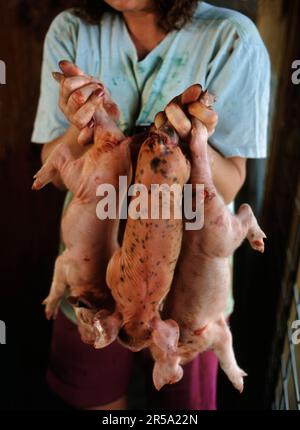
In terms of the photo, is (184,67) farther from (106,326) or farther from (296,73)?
(106,326)

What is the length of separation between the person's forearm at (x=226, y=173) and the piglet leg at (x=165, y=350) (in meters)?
0.17

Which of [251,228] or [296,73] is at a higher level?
[296,73]

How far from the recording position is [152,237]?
425 millimetres

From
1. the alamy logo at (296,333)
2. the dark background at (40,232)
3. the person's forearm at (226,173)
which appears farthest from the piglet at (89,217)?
the alamy logo at (296,333)

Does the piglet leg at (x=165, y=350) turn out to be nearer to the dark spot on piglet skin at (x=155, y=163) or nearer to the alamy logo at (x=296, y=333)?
the dark spot on piglet skin at (x=155, y=163)

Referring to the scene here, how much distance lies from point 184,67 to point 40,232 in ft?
1.63

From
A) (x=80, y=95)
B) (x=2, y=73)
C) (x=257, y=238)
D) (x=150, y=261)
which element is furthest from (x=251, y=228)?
(x=2, y=73)

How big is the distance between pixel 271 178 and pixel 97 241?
345mm

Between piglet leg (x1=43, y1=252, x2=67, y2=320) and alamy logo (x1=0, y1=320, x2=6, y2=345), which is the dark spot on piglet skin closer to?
piglet leg (x1=43, y1=252, x2=67, y2=320)

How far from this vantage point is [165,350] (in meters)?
0.47

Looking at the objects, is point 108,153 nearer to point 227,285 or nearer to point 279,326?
point 227,285

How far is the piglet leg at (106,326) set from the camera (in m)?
0.46

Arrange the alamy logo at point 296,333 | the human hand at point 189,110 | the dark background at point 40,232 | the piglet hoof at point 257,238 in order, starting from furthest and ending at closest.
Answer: the alamy logo at point 296,333 → the dark background at point 40,232 → the piglet hoof at point 257,238 → the human hand at point 189,110
